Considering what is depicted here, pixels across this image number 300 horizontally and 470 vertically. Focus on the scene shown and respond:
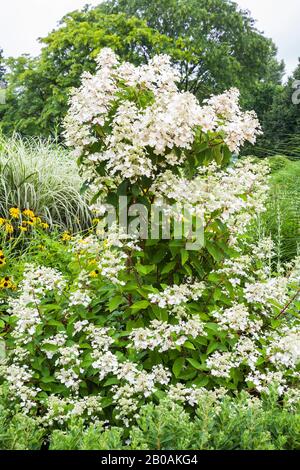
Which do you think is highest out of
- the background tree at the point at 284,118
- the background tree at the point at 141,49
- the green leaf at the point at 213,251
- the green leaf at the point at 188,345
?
the background tree at the point at 141,49

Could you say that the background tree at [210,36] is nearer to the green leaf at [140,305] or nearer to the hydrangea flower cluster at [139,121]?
the hydrangea flower cluster at [139,121]

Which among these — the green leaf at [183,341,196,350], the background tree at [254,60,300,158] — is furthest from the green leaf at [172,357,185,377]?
the background tree at [254,60,300,158]

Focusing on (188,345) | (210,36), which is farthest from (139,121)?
(210,36)

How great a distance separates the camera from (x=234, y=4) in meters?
21.2

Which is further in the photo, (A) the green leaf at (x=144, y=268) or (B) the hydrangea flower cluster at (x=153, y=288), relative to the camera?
(A) the green leaf at (x=144, y=268)

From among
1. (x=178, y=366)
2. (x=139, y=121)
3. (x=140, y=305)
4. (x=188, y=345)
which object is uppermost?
(x=139, y=121)

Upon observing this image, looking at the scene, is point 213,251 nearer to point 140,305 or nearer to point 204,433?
point 140,305

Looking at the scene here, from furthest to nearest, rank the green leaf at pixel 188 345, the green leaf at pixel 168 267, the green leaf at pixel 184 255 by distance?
the green leaf at pixel 168 267
the green leaf at pixel 184 255
the green leaf at pixel 188 345

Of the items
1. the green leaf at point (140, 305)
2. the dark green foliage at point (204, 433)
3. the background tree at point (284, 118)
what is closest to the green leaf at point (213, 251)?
the green leaf at point (140, 305)

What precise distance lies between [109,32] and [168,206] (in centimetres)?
1608

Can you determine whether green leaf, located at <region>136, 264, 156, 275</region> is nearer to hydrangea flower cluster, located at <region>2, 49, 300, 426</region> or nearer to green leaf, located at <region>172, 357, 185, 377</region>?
hydrangea flower cluster, located at <region>2, 49, 300, 426</region>

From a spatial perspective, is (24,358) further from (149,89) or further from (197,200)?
(149,89)
